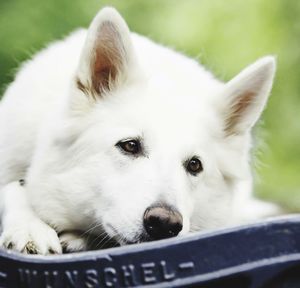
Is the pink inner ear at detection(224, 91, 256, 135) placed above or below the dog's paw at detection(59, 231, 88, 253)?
above

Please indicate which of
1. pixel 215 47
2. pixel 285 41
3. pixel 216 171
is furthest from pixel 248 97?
pixel 285 41

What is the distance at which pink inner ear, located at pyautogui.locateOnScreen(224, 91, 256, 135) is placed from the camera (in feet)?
8.03

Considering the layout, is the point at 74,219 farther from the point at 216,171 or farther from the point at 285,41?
the point at 285,41

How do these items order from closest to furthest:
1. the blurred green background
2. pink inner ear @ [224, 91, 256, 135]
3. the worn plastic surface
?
the worn plastic surface
pink inner ear @ [224, 91, 256, 135]
the blurred green background

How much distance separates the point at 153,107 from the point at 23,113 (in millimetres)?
574

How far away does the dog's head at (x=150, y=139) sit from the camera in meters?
1.97

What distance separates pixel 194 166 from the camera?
2.25 metres

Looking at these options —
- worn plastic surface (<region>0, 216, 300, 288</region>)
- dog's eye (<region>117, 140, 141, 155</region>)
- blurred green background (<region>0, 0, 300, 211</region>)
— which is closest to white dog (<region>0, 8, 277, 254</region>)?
dog's eye (<region>117, 140, 141, 155</region>)

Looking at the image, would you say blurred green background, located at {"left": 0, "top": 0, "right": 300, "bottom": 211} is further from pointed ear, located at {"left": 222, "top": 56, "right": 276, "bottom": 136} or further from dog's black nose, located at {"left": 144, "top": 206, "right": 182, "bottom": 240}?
dog's black nose, located at {"left": 144, "top": 206, "right": 182, "bottom": 240}

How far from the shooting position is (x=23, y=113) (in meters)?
2.56

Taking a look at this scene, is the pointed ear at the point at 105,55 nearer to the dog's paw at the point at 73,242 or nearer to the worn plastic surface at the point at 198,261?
the dog's paw at the point at 73,242

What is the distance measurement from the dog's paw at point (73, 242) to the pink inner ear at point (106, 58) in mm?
497

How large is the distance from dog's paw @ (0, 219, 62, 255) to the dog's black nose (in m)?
0.25

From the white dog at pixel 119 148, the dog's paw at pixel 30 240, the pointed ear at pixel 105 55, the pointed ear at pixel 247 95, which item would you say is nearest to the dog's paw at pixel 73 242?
the white dog at pixel 119 148
